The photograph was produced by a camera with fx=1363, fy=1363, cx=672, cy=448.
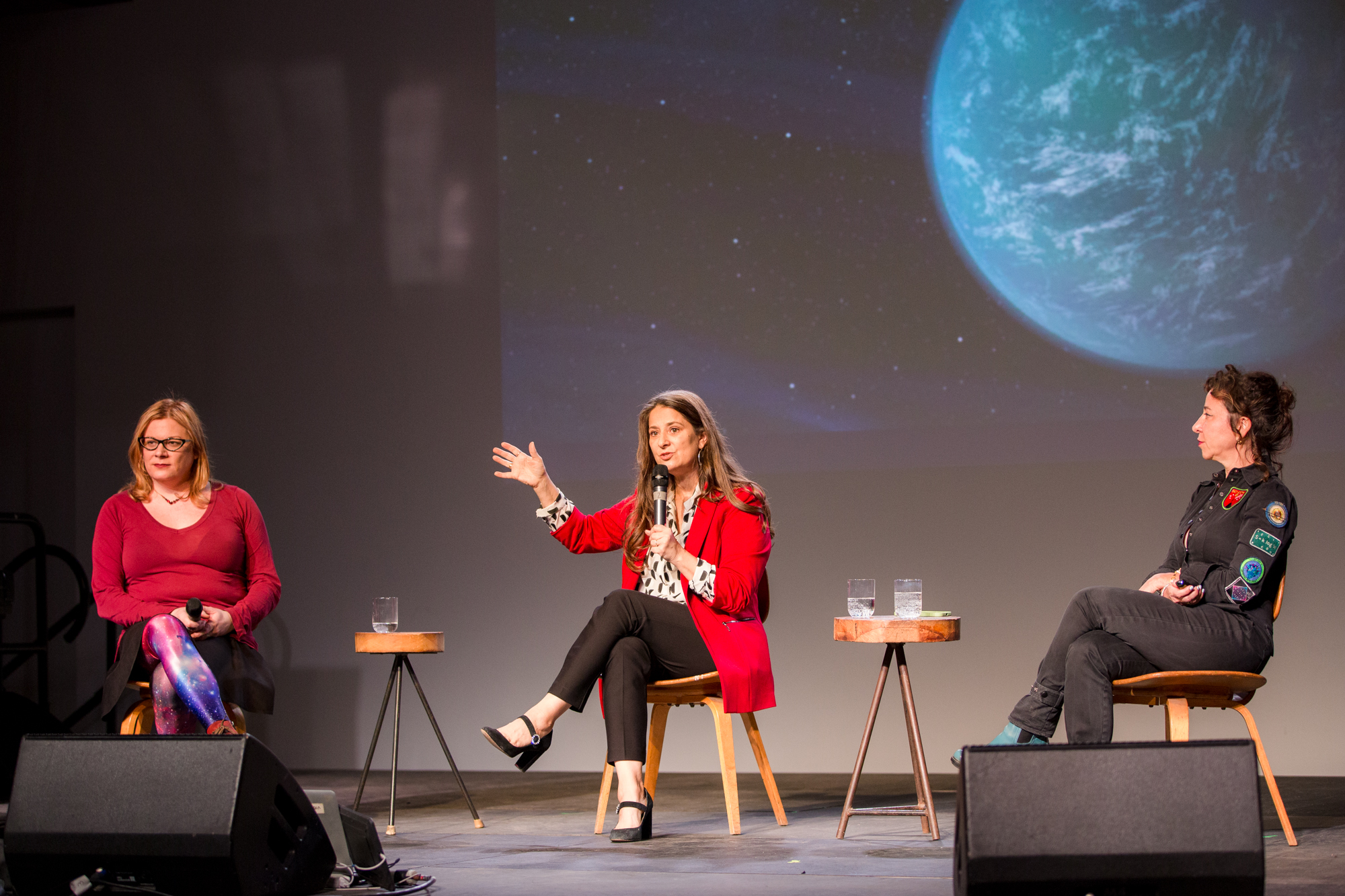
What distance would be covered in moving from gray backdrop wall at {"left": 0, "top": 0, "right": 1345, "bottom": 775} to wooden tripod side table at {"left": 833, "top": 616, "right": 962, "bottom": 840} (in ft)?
4.07

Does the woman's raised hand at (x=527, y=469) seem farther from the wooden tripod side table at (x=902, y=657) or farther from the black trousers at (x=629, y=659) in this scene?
the wooden tripod side table at (x=902, y=657)

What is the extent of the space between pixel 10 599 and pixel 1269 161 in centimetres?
435

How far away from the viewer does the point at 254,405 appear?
5.34 meters

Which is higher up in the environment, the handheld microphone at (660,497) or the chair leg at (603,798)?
the handheld microphone at (660,497)

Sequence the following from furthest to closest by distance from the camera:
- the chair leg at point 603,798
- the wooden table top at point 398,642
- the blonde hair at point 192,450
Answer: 1. the wooden table top at point 398,642
2. the blonde hair at point 192,450
3. the chair leg at point 603,798

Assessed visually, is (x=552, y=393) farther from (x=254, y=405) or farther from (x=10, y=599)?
(x=10, y=599)

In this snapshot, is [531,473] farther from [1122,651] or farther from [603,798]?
[1122,651]

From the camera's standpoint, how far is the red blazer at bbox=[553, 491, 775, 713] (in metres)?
3.21

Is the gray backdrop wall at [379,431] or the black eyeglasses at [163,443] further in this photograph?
the gray backdrop wall at [379,431]

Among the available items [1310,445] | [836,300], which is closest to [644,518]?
[836,300]

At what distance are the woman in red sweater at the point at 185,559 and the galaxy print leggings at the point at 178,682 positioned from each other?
6 cm

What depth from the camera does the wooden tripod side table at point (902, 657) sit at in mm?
3105

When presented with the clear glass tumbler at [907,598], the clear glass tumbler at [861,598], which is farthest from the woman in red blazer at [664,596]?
the clear glass tumbler at [907,598]

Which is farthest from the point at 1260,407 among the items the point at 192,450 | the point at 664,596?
the point at 192,450
